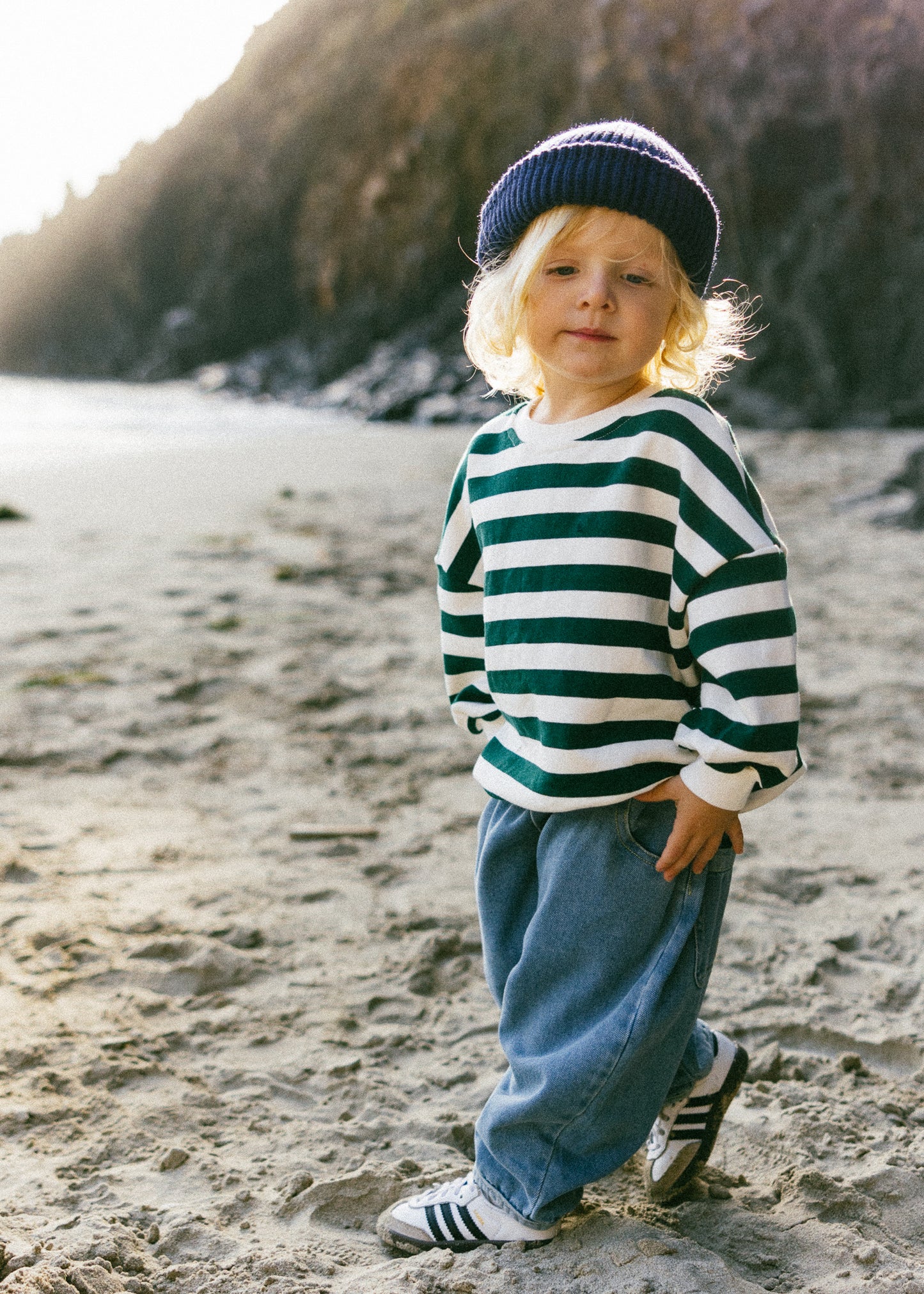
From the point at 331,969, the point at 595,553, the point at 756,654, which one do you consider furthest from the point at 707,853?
the point at 331,969

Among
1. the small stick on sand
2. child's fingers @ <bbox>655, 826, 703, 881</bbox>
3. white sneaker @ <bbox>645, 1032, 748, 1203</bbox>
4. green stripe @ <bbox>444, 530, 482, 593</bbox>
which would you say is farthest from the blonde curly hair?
the small stick on sand

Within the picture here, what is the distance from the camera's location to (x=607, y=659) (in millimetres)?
1301

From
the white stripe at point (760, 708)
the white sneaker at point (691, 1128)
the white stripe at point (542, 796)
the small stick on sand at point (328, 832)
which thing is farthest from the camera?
the small stick on sand at point (328, 832)

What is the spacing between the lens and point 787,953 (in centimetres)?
224

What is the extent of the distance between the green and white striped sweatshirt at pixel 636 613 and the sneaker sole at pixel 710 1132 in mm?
500

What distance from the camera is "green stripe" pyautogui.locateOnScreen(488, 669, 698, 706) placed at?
4.27ft

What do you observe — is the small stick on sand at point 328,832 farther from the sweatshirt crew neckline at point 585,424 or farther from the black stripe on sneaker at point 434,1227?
the sweatshirt crew neckline at point 585,424

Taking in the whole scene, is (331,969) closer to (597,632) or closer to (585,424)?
(597,632)

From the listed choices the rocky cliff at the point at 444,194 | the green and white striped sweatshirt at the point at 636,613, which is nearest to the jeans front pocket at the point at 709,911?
the green and white striped sweatshirt at the point at 636,613

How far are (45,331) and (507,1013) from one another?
163ft

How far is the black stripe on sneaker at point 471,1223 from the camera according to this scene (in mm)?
1462

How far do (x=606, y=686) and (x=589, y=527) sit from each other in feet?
0.63

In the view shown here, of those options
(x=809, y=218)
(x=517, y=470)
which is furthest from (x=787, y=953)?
(x=809, y=218)

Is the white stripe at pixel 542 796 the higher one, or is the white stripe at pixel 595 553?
the white stripe at pixel 595 553
